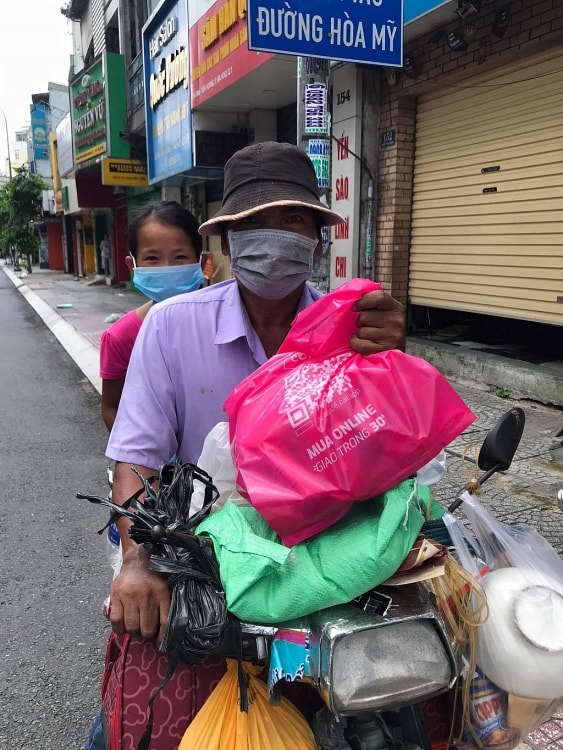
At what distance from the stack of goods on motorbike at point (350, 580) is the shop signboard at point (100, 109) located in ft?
53.6

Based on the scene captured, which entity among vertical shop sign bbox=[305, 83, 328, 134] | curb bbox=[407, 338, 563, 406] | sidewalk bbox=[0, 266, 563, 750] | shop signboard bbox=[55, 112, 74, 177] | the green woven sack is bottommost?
sidewalk bbox=[0, 266, 563, 750]

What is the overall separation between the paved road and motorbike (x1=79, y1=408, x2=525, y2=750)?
1566 millimetres

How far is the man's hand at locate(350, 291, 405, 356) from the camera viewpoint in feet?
4.00

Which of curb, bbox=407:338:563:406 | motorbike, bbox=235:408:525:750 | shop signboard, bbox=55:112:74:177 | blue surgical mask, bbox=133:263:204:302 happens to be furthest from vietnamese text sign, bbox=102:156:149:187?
motorbike, bbox=235:408:525:750

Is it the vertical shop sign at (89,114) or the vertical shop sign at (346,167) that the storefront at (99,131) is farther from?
the vertical shop sign at (346,167)

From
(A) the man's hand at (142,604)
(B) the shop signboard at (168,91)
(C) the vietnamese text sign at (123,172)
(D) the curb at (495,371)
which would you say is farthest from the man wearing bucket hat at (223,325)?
(C) the vietnamese text sign at (123,172)

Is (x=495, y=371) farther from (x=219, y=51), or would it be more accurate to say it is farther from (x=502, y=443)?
(x=219, y=51)

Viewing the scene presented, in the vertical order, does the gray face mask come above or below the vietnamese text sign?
below

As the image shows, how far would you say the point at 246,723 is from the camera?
1.12 metres

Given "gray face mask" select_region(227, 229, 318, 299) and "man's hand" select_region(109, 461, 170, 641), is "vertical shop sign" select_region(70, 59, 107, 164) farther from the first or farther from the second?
"man's hand" select_region(109, 461, 170, 641)

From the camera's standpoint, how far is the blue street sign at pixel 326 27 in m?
4.10

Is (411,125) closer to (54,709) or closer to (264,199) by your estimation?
(264,199)

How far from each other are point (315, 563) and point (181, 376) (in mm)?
682

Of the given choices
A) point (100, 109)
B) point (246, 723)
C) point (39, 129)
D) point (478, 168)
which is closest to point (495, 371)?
point (478, 168)
